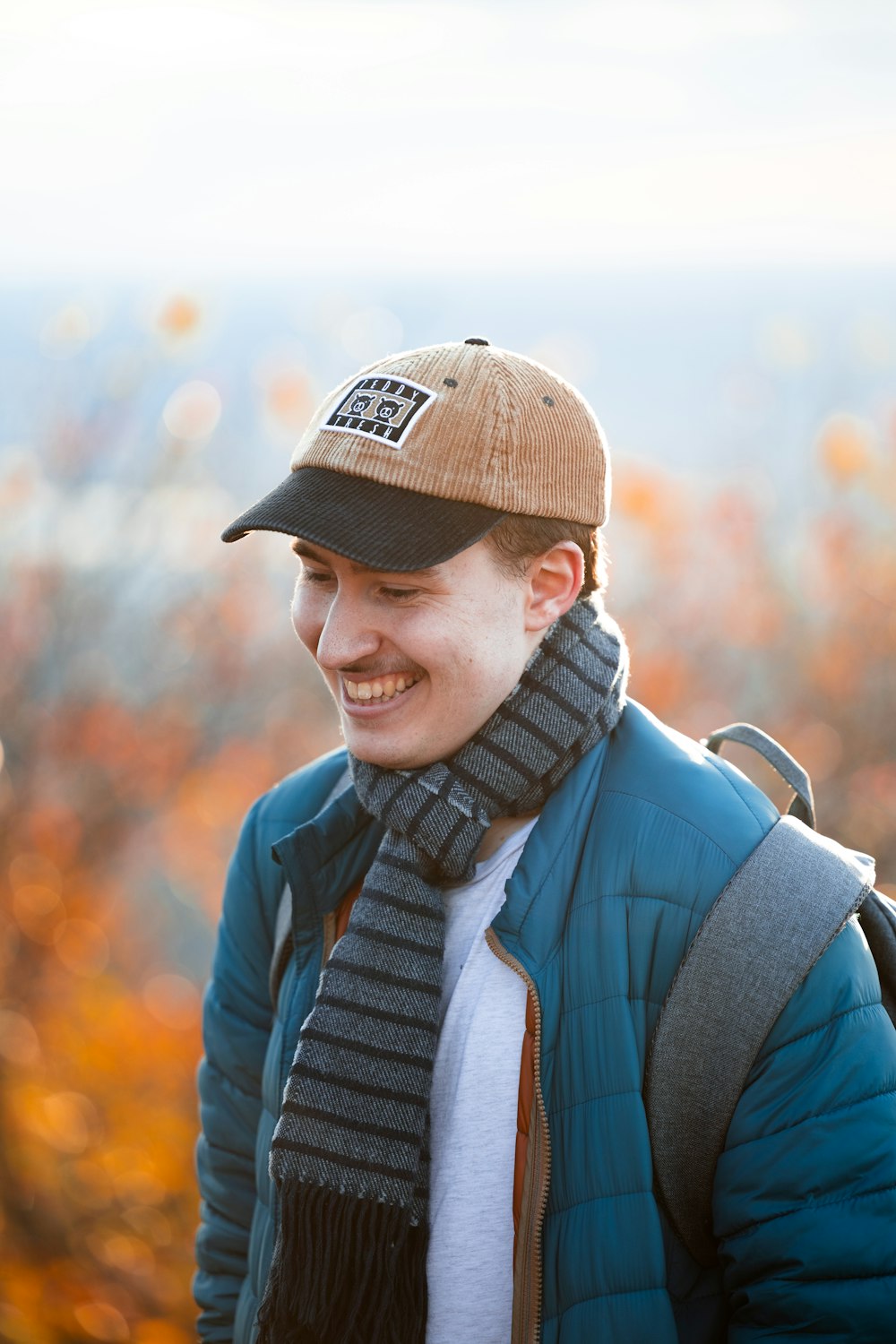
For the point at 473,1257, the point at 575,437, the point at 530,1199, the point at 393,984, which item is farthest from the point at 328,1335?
the point at 575,437

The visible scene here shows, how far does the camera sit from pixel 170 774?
7.49 meters

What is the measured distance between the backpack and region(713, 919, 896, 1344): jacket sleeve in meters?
0.03

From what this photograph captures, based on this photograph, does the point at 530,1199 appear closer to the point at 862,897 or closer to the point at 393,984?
the point at 393,984

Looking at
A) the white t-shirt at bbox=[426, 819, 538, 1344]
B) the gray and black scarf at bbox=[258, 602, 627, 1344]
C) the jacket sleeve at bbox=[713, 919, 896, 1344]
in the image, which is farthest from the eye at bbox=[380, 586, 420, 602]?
the jacket sleeve at bbox=[713, 919, 896, 1344]

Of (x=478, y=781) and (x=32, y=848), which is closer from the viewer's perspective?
(x=478, y=781)

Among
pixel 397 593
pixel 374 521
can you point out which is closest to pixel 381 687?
pixel 397 593

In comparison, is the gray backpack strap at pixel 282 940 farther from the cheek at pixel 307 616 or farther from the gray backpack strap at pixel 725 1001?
the gray backpack strap at pixel 725 1001

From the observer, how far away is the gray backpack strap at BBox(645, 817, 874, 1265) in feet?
4.47

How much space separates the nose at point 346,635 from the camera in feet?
5.00

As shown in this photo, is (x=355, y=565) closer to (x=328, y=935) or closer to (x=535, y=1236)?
(x=328, y=935)

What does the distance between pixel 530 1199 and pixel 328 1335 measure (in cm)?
36

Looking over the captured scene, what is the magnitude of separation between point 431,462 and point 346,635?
27cm

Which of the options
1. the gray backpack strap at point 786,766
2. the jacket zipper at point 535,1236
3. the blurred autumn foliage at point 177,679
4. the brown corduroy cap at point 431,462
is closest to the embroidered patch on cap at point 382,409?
the brown corduroy cap at point 431,462

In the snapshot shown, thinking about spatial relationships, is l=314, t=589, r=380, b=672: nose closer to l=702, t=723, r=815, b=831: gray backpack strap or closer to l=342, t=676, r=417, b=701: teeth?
l=342, t=676, r=417, b=701: teeth
